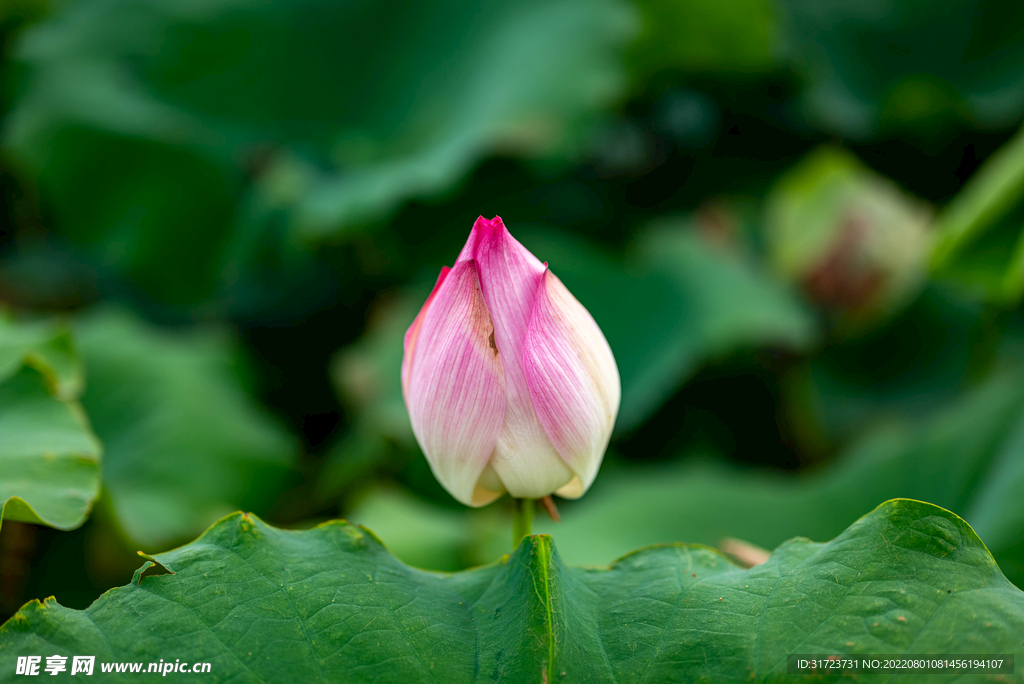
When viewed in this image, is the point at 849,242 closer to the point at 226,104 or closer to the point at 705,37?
the point at 705,37

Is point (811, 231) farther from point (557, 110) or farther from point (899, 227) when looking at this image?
point (557, 110)

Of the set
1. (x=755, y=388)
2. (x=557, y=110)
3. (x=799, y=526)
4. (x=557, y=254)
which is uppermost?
(x=557, y=110)

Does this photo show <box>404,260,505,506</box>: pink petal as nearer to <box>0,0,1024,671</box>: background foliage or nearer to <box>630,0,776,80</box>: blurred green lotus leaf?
<box>0,0,1024,671</box>: background foliage

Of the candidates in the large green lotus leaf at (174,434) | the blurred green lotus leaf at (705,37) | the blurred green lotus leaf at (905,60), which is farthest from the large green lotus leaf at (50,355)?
the blurred green lotus leaf at (905,60)

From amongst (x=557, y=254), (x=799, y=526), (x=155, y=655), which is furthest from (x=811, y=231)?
(x=155, y=655)

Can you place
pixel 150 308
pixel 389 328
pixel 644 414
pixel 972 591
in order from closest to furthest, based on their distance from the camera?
1. pixel 972 591
2. pixel 644 414
3. pixel 389 328
4. pixel 150 308

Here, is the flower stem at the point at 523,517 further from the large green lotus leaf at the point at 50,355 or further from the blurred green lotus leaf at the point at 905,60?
the blurred green lotus leaf at the point at 905,60

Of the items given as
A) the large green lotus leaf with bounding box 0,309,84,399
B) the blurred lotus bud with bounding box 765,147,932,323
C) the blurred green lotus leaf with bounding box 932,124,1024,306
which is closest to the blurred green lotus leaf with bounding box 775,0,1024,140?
the blurred lotus bud with bounding box 765,147,932,323
